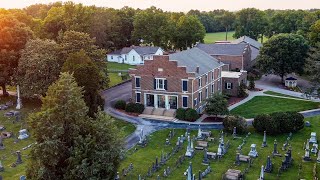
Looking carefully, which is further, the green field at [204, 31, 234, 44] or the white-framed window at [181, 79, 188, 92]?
the green field at [204, 31, 234, 44]

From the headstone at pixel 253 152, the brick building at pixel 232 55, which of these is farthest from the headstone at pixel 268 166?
the brick building at pixel 232 55

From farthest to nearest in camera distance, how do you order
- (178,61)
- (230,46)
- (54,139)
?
(230,46) → (178,61) → (54,139)

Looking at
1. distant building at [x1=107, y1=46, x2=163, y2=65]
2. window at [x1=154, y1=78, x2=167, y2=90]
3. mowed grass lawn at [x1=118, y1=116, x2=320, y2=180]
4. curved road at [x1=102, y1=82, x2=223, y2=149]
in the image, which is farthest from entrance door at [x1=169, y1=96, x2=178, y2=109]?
distant building at [x1=107, y1=46, x2=163, y2=65]

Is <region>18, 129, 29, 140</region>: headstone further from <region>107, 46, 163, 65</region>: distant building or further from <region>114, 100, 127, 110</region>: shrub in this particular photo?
<region>107, 46, 163, 65</region>: distant building

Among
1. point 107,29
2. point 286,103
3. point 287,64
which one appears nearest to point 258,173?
point 286,103

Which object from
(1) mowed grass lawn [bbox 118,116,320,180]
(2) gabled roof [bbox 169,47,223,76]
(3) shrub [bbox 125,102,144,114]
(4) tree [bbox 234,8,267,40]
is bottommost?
(1) mowed grass lawn [bbox 118,116,320,180]

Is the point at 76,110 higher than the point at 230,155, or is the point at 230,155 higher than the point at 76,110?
the point at 76,110

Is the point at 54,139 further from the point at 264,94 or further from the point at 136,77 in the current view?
the point at 264,94
